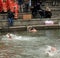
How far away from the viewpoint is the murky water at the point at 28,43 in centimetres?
1990

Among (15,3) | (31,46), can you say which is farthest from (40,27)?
(31,46)

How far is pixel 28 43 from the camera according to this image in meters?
23.4

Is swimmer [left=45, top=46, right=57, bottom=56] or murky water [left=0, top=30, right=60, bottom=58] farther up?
swimmer [left=45, top=46, right=57, bottom=56]

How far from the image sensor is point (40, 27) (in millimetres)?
30078

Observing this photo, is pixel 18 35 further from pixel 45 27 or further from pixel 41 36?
pixel 45 27

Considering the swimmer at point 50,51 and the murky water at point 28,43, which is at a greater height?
the swimmer at point 50,51

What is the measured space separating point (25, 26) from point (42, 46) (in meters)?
7.90

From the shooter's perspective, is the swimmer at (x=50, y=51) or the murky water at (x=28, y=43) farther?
the murky water at (x=28, y=43)

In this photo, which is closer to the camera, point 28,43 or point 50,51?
point 50,51

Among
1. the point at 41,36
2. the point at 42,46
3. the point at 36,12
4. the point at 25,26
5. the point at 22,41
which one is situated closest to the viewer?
the point at 42,46

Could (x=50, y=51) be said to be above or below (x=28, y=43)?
above

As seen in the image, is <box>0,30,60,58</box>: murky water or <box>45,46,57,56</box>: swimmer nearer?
<box>45,46,57,56</box>: swimmer

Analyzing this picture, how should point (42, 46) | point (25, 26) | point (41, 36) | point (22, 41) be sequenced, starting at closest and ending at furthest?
point (42, 46) → point (22, 41) → point (41, 36) → point (25, 26)

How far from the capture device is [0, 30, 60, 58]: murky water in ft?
65.3
